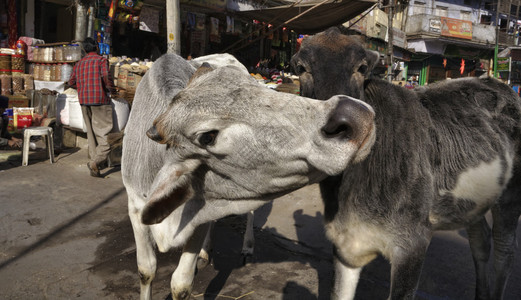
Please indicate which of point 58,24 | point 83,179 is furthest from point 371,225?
point 58,24

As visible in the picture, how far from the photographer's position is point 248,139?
4.27 feet

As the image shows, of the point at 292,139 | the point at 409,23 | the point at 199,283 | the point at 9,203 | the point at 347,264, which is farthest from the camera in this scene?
the point at 409,23

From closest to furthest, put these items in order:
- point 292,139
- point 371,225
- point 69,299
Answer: point 292,139 → point 371,225 → point 69,299

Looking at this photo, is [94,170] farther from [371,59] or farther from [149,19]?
[149,19]

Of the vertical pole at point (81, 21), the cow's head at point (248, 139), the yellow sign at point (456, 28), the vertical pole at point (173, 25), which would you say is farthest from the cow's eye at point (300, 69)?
the yellow sign at point (456, 28)

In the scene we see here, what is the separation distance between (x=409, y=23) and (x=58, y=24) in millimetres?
23271

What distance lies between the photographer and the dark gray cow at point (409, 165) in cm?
197

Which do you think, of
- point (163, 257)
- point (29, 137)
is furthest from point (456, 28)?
point (163, 257)

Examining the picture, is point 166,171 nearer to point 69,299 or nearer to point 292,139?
point 292,139

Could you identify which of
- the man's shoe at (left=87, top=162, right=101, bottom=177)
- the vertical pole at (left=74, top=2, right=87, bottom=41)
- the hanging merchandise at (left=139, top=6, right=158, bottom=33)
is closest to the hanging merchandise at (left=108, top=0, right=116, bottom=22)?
the vertical pole at (left=74, top=2, right=87, bottom=41)

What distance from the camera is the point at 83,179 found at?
5.59 meters

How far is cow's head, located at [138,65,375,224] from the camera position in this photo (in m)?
1.19

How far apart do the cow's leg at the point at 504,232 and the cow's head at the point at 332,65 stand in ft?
4.55

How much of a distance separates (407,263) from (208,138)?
1.26 m
